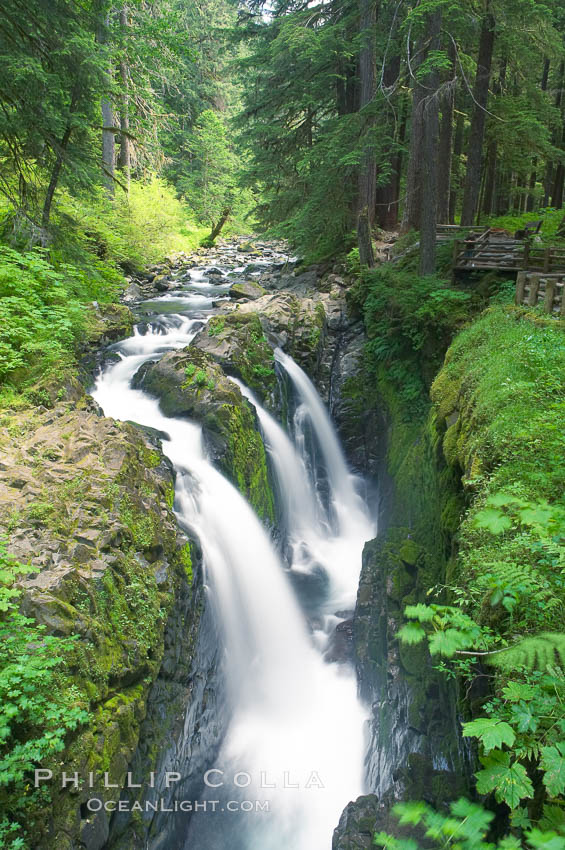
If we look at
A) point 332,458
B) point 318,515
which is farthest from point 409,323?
point 318,515

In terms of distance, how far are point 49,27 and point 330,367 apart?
9.58 metres

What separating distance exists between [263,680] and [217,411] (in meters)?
4.52

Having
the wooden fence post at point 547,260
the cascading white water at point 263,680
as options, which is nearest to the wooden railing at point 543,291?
the wooden fence post at point 547,260

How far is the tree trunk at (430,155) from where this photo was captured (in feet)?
36.0

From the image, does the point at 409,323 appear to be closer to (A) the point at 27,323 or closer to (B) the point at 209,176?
(A) the point at 27,323

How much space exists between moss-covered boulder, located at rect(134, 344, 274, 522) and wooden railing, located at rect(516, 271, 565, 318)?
19.1ft

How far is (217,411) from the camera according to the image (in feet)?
29.9

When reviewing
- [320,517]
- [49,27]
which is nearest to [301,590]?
[320,517]

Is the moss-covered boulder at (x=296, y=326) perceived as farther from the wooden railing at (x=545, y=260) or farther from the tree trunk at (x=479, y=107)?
the tree trunk at (x=479, y=107)

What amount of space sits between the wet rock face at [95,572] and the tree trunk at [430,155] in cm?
918

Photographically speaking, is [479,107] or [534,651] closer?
[534,651]

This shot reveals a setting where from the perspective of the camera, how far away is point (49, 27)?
9055 mm

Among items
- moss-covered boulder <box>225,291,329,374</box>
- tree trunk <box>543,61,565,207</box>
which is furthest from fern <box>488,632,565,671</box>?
tree trunk <box>543,61,565,207</box>

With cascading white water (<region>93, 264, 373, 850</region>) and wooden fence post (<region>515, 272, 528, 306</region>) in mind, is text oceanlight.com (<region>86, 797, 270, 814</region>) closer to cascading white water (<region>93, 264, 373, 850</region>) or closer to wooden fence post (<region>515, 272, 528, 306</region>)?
cascading white water (<region>93, 264, 373, 850</region>)
